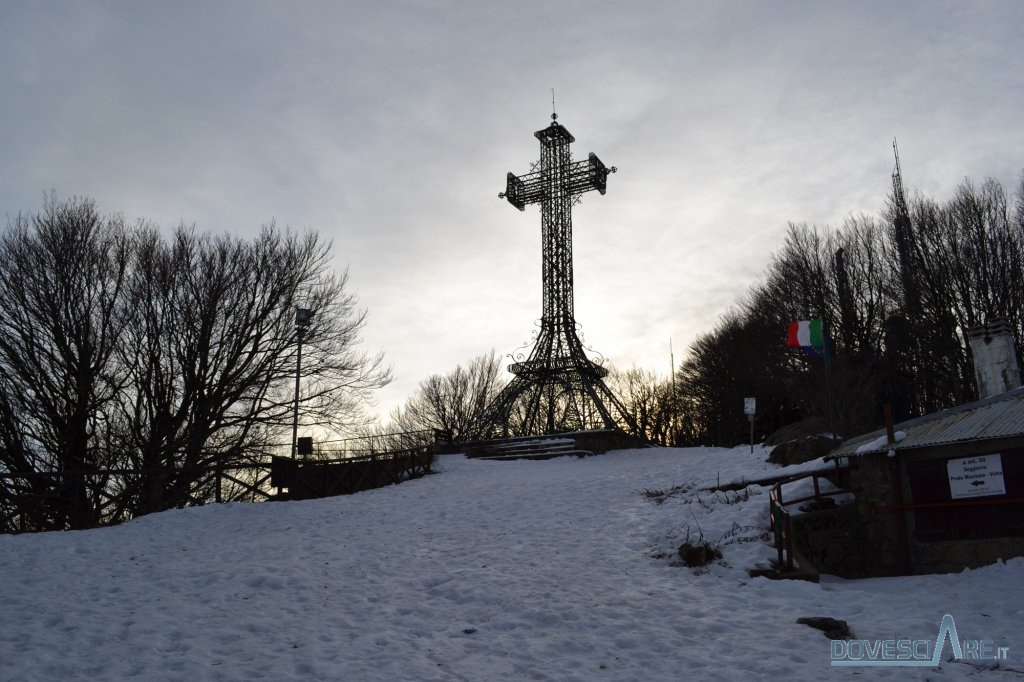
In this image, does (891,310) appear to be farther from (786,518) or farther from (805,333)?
(786,518)

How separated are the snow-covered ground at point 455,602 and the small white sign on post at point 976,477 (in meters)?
1.10

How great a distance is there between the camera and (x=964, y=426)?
1128 cm

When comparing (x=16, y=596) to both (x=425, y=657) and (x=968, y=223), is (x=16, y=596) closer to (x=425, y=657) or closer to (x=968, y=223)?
(x=425, y=657)

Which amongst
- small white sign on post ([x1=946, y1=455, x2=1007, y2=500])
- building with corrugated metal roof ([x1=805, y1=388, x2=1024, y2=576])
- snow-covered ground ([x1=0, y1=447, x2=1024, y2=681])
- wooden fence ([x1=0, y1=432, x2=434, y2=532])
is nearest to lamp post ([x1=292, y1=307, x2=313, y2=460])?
wooden fence ([x1=0, y1=432, x2=434, y2=532])

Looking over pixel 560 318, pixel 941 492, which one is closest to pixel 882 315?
pixel 560 318

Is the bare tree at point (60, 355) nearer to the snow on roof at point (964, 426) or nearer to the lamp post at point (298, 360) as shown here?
the lamp post at point (298, 360)

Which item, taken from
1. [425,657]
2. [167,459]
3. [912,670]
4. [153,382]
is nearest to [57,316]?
[153,382]

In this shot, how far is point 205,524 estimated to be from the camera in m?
15.3

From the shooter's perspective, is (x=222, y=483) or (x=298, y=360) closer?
(x=222, y=483)

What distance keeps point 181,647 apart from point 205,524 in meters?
7.98

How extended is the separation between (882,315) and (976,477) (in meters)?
23.0

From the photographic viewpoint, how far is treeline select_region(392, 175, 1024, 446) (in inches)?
1066

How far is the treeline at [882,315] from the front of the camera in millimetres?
27078

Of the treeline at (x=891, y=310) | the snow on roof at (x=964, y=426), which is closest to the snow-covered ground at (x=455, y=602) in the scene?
the snow on roof at (x=964, y=426)
